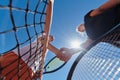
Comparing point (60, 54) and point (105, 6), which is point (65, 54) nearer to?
point (60, 54)

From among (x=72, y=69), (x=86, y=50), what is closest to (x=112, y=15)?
(x=86, y=50)

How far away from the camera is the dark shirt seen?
5.56 feet

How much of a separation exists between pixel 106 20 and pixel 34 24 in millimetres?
545

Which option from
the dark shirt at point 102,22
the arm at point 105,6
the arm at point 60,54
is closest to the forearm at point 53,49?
the arm at point 60,54

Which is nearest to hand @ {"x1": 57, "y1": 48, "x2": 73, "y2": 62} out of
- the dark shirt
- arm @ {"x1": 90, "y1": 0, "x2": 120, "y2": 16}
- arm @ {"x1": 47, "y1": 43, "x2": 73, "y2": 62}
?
arm @ {"x1": 47, "y1": 43, "x2": 73, "y2": 62}

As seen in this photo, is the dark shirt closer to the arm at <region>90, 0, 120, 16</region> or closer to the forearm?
the arm at <region>90, 0, 120, 16</region>

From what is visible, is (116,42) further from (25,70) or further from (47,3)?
(25,70)

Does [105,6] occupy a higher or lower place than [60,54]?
higher

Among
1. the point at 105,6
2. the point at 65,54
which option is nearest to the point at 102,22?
the point at 105,6

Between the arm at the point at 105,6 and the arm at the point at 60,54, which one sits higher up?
Answer: the arm at the point at 105,6

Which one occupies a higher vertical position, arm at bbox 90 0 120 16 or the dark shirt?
arm at bbox 90 0 120 16

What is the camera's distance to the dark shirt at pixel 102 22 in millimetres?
1694

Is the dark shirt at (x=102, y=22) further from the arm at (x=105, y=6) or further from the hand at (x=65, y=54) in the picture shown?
the hand at (x=65, y=54)

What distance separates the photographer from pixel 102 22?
1768mm
